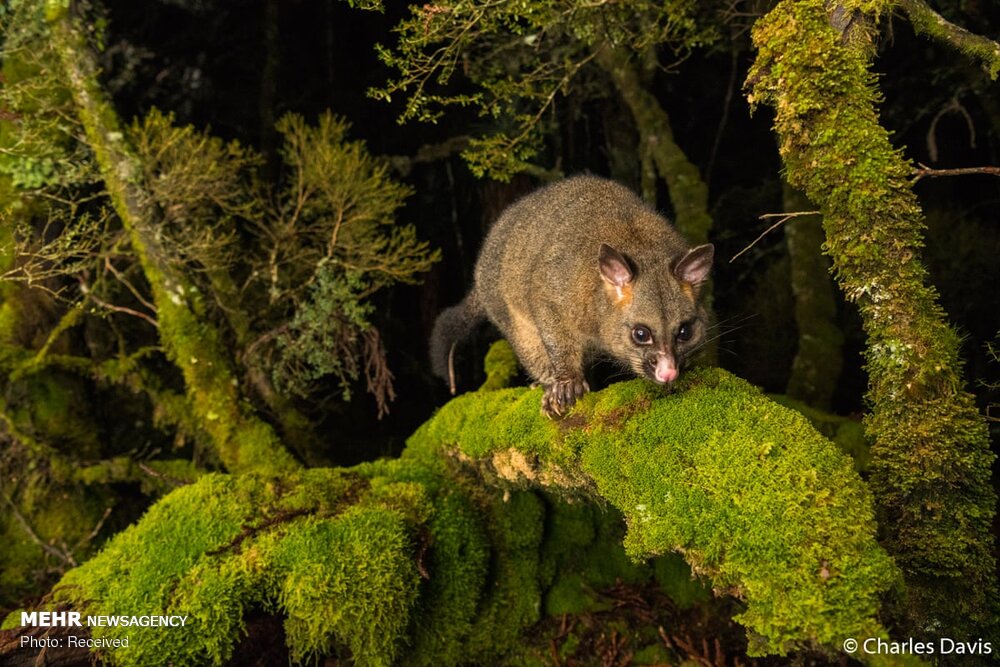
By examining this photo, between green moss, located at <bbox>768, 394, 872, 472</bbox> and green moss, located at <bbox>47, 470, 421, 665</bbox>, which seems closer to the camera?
→ green moss, located at <bbox>47, 470, 421, 665</bbox>

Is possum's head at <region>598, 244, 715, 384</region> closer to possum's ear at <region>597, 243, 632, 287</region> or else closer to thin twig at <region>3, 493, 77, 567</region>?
possum's ear at <region>597, 243, 632, 287</region>

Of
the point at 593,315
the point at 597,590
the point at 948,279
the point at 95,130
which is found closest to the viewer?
the point at 593,315

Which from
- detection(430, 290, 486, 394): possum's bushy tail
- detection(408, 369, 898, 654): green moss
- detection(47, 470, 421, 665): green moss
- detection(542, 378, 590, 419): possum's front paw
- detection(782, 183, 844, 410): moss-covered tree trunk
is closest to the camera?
detection(408, 369, 898, 654): green moss

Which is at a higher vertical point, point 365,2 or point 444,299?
point 365,2

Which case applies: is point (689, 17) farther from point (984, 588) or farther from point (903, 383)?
point (984, 588)

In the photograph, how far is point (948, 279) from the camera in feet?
22.0

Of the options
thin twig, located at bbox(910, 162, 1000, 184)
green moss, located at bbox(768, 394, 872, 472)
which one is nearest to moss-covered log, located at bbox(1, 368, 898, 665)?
thin twig, located at bbox(910, 162, 1000, 184)

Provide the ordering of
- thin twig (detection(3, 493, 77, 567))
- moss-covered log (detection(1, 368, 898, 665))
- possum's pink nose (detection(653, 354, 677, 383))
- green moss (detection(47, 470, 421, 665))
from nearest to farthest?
moss-covered log (detection(1, 368, 898, 665)) → possum's pink nose (detection(653, 354, 677, 383)) → green moss (detection(47, 470, 421, 665)) → thin twig (detection(3, 493, 77, 567))

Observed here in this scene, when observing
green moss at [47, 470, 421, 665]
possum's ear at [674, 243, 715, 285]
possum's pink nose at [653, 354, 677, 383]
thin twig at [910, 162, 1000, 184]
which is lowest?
green moss at [47, 470, 421, 665]

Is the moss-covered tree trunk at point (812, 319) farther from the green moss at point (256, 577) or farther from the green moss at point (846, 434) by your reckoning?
the green moss at point (256, 577)

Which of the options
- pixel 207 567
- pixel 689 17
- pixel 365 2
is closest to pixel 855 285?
pixel 365 2

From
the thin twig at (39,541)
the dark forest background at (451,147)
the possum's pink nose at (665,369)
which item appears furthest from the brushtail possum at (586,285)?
the thin twig at (39,541)

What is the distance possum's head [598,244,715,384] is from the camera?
3.22 meters

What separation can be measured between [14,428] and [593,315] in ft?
15.5
